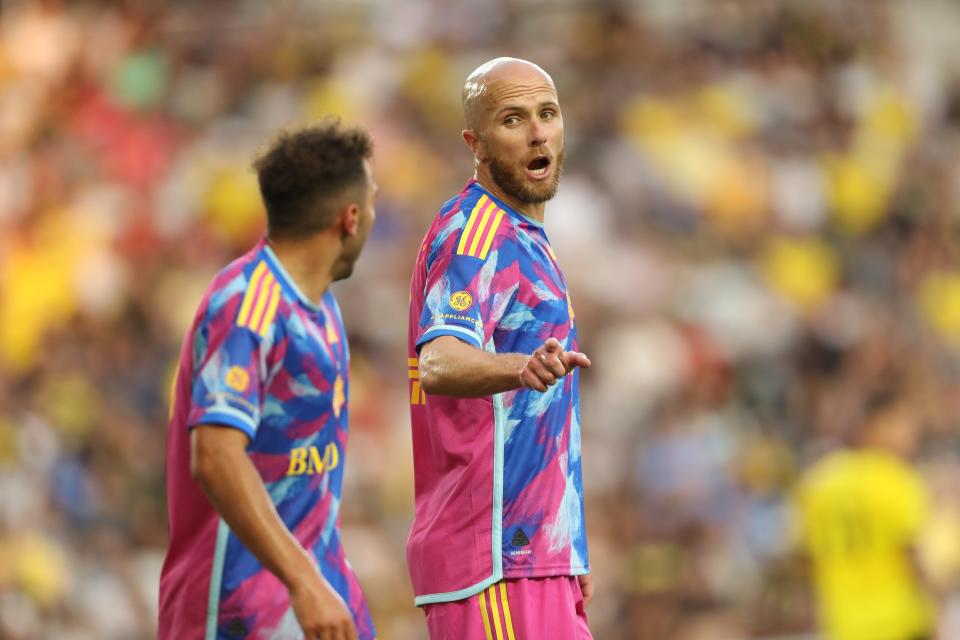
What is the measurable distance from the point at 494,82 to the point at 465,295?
0.61m

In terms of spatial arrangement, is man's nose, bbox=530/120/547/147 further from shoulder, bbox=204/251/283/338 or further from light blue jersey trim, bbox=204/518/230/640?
light blue jersey trim, bbox=204/518/230/640

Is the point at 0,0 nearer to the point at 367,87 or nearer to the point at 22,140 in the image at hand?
the point at 22,140

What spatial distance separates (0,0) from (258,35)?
3.09 m

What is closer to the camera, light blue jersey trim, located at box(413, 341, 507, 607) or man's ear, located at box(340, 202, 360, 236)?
light blue jersey trim, located at box(413, 341, 507, 607)

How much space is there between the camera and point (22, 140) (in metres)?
13.9

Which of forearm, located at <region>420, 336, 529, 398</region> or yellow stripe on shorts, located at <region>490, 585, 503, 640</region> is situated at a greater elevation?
forearm, located at <region>420, 336, 529, 398</region>

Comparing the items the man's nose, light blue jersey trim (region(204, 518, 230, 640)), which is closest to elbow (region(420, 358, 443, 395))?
the man's nose

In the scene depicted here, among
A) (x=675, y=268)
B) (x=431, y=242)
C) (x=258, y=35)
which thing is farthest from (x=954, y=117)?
(x=431, y=242)

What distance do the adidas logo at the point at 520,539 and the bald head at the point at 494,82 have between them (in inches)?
40.2

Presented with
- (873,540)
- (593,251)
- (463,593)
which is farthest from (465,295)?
(593,251)

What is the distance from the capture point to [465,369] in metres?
3.43

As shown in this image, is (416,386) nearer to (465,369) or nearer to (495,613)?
(465,369)

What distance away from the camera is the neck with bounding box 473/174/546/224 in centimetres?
390

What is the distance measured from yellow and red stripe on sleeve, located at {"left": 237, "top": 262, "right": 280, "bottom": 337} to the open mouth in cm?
76
